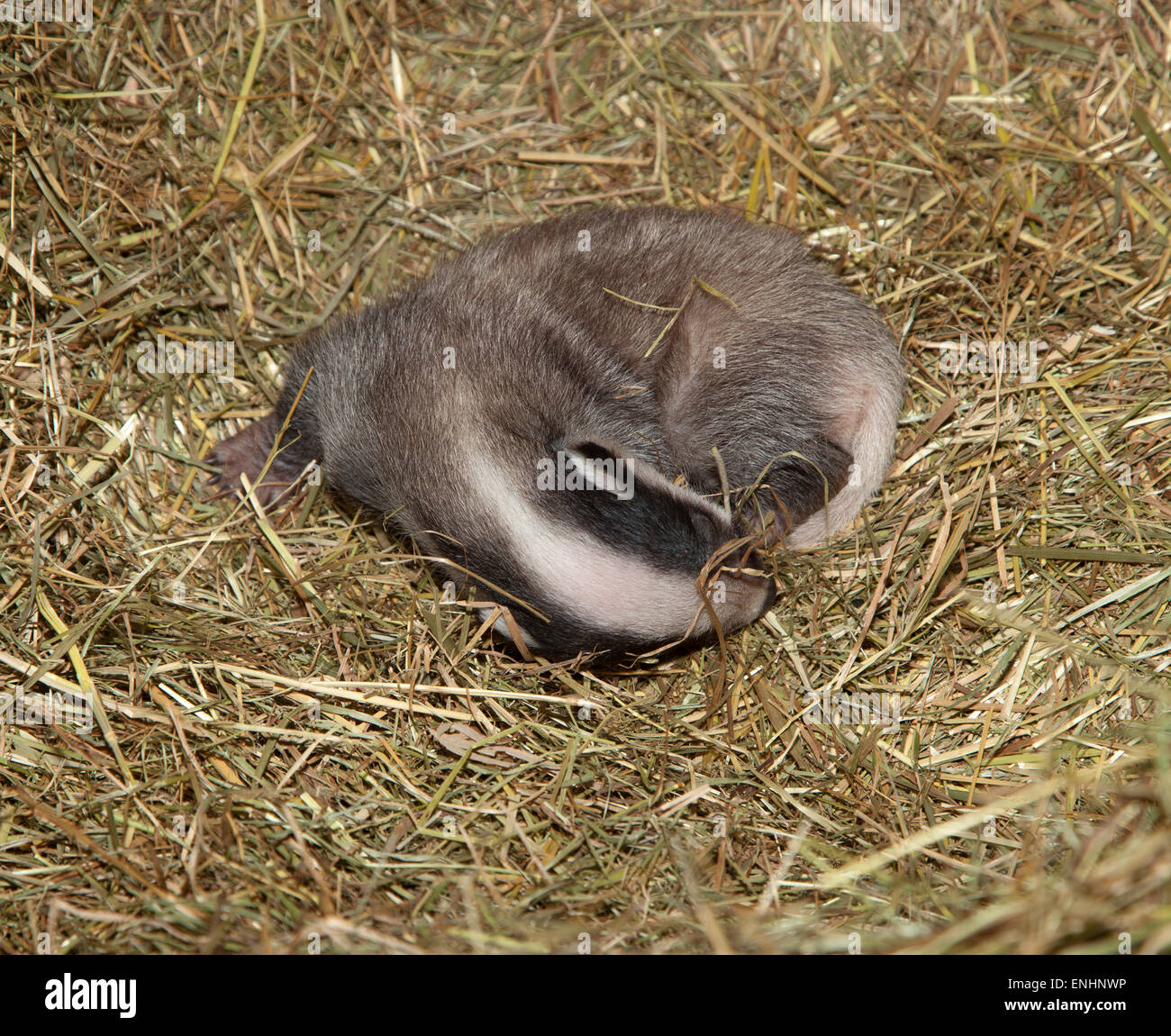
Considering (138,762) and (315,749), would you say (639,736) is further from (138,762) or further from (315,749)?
(138,762)

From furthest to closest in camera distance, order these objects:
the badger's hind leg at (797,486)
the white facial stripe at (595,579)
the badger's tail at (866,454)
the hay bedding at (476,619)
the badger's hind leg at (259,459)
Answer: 1. the badger's hind leg at (259,459)
2. the badger's tail at (866,454)
3. the badger's hind leg at (797,486)
4. the white facial stripe at (595,579)
5. the hay bedding at (476,619)

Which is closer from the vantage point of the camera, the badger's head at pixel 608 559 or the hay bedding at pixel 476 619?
the hay bedding at pixel 476 619

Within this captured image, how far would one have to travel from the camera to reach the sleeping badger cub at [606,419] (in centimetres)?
284

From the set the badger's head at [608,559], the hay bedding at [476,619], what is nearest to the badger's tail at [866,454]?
the hay bedding at [476,619]

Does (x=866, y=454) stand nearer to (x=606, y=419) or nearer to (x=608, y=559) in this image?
(x=606, y=419)

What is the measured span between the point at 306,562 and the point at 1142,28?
4.09m

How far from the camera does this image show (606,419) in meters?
3.21

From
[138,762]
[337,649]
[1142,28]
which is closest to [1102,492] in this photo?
[1142,28]

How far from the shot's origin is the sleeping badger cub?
284 cm

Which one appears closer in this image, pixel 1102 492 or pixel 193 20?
pixel 1102 492

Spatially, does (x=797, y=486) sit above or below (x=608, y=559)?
above

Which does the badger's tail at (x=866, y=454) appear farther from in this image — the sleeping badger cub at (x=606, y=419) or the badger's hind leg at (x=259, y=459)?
the badger's hind leg at (x=259, y=459)

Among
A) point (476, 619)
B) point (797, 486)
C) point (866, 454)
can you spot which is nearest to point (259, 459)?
point (476, 619)

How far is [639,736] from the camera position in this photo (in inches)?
122
